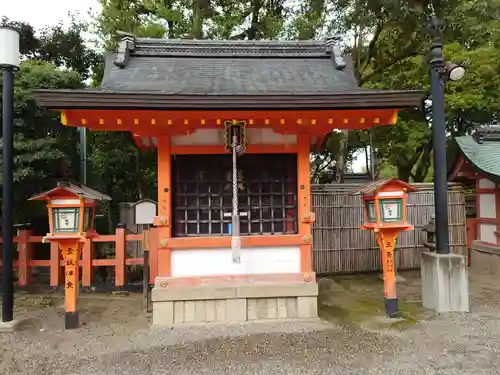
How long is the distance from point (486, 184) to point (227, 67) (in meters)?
7.01

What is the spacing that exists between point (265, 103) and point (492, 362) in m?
3.93

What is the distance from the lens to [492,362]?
12.8 feet

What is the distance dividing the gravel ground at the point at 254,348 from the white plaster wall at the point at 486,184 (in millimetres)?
4327

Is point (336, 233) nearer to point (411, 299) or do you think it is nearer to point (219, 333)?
point (411, 299)

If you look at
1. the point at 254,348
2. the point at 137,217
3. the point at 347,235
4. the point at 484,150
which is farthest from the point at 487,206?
the point at 137,217

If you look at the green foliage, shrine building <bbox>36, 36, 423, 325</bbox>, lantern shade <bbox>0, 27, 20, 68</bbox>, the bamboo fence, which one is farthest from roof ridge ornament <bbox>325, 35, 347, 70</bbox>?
the green foliage

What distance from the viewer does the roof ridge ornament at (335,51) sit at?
6.20m

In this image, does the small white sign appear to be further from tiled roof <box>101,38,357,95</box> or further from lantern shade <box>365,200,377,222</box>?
lantern shade <box>365,200,377,222</box>

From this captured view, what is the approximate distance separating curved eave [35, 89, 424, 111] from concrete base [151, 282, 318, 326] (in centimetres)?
253

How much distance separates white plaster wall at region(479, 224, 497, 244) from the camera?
860cm

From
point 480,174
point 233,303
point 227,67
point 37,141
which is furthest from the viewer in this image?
point 480,174

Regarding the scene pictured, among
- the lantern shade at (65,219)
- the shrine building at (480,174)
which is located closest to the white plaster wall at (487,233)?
the shrine building at (480,174)

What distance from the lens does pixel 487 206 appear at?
8.81m

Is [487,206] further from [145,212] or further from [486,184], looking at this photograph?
[145,212]
